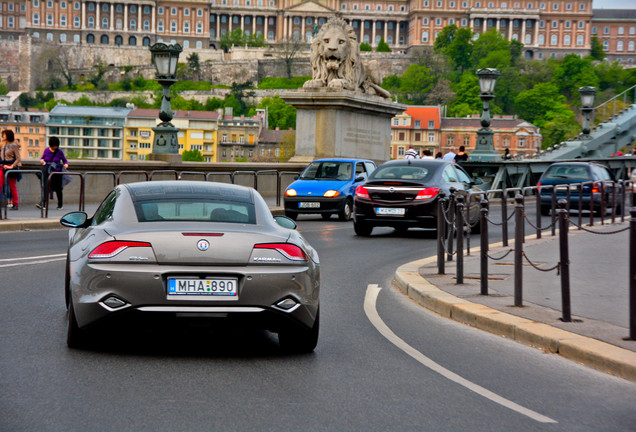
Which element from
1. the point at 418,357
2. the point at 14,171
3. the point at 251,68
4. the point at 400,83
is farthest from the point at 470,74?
the point at 418,357

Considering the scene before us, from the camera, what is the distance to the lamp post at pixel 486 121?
120 feet

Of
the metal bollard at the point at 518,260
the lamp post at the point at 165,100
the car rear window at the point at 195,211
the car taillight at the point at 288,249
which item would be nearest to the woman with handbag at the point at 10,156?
the lamp post at the point at 165,100

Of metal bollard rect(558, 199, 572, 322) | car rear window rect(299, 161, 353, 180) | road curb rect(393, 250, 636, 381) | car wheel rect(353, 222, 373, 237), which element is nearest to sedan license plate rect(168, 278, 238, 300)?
road curb rect(393, 250, 636, 381)

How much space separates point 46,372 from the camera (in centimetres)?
705

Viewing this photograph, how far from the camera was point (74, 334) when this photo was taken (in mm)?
7809

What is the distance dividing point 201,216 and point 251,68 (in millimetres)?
189965

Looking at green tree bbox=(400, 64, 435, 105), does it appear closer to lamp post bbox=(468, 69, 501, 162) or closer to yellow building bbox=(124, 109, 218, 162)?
yellow building bbox=(124, 109, 218, 162)

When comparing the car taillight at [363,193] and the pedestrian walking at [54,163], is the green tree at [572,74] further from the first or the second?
the car taillight at [363,193]

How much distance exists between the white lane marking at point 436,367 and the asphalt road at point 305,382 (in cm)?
1

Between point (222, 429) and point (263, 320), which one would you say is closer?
point (222, 429)

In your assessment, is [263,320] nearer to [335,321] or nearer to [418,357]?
[418,357]

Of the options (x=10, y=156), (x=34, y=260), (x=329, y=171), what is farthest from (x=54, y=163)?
(x=34, y=260)

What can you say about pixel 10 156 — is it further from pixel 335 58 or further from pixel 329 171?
pixel 335 58

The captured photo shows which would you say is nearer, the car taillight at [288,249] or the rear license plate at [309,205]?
the car taillight at [288,249]
